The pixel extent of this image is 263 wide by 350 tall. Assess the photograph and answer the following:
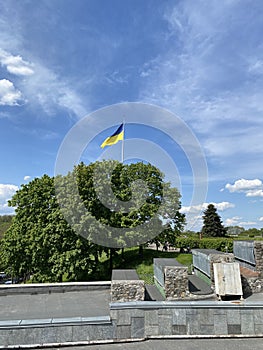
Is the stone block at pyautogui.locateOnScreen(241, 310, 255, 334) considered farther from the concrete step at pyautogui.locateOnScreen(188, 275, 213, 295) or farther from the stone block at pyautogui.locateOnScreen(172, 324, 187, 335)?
the concrete step at pyautogui.locateOnScreen(188, 275, 213, 295)

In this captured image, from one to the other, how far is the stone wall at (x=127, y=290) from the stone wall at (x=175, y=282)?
1.69m

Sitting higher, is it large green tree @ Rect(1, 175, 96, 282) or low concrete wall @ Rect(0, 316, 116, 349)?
large green tree @ Rect(1, 175, 96, 282)

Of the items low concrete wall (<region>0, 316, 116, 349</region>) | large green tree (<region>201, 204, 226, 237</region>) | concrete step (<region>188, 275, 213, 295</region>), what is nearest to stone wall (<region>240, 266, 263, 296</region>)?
concrete step (<region>188, 275, 213, 295</region>)

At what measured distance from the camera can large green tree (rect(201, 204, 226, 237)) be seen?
42406 mm

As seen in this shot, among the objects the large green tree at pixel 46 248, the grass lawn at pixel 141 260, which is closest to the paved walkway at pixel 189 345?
the large green tree at pixel 46 248

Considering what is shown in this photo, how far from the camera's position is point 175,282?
10320 millimetres

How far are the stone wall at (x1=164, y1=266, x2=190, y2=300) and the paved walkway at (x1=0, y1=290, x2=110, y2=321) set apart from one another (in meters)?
2.35

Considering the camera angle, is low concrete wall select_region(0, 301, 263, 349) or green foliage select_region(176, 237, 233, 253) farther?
green foliage select_region(176, 237, 233, 253)

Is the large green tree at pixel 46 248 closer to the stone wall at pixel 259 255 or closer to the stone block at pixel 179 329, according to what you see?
the stone wall at pixel 259 255

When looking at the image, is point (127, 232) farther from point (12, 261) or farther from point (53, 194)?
point (12, 261)

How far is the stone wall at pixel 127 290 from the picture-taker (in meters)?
8.92

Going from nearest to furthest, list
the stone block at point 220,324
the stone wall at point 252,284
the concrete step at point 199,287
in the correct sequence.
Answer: the stone block at point 220,324 → the concrete step at point 199,287 → the stone wall at point 252,284

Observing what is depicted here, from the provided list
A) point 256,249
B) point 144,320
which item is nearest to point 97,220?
point 256,249

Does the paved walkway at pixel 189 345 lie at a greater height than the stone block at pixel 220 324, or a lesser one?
lesser
